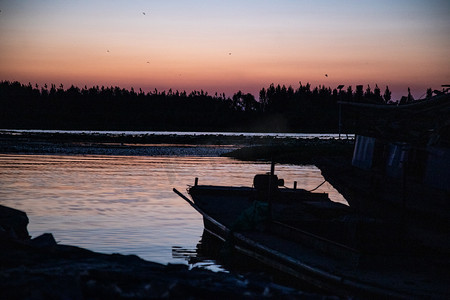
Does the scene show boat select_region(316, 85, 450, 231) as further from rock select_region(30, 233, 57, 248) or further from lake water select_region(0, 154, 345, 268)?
rock select_region(30, 233, 57, 248)

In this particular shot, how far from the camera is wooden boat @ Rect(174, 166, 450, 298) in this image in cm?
1149

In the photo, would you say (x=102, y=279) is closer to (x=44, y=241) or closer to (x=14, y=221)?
(x=44, y=241)

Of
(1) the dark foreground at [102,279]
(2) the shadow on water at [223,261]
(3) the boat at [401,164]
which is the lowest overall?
(2) the shadow on water at [223,261]

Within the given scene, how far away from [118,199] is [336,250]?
17.6 metres

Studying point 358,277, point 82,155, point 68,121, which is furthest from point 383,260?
point 68,121

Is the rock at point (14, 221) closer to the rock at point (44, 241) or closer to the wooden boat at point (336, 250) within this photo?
the rock at point (44, 241)

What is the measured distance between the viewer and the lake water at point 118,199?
19750 millimetres

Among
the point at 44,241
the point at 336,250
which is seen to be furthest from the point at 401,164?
the point at 44,241

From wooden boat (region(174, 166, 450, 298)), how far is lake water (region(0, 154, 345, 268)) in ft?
5.95

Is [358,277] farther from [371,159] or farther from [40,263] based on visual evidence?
[371,159]

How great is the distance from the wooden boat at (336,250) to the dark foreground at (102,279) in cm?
156

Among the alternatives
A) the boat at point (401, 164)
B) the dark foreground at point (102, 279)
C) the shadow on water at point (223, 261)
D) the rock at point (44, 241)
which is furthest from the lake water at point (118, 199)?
the boat at point (401, 164)

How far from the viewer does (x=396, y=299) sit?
10477 millimetres

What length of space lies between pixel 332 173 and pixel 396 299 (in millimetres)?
14857
